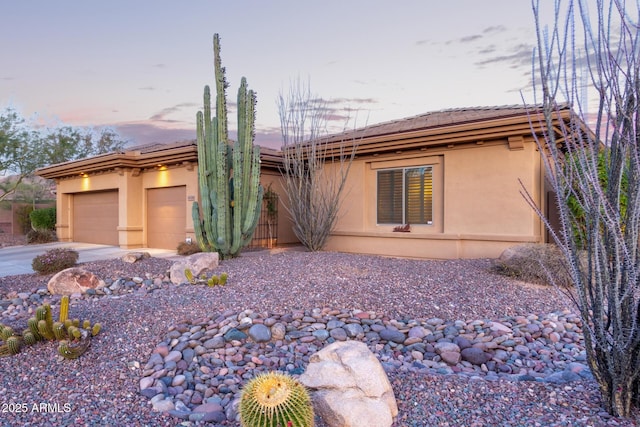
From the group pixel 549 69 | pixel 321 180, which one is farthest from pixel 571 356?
pixel 321 180

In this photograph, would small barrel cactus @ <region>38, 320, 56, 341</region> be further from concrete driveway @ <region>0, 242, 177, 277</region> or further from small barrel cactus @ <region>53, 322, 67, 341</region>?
concrete driveway @ <region>0, 242, 177, 277</region>

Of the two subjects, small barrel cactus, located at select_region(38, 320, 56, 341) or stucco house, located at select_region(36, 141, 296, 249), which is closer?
small barrel cactus, located at select_region(38, 320, 56, 341)

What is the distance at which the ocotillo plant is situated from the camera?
1042 centimetres

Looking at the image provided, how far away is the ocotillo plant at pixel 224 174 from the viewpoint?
34.2 ft

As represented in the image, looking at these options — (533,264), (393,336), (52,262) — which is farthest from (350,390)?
(52,262)

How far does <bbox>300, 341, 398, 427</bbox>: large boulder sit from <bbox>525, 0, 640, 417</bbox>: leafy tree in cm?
148

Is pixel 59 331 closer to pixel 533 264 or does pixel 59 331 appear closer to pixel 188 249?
pixel 533 264

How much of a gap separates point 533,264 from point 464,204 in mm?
3321

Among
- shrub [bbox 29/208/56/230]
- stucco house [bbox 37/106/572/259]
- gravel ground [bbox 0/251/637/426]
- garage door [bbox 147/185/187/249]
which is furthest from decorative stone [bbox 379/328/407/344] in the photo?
shrub [bbox 29/208/56/230]

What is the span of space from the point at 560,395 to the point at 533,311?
339 centimetres

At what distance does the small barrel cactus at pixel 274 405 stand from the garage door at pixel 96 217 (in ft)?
51.3

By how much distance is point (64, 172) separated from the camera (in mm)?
18297

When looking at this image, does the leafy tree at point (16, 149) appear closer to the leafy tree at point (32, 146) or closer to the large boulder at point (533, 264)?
the leafy tree at point (32, 146)

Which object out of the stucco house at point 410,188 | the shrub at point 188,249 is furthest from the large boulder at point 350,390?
the shrub at point 188,249
